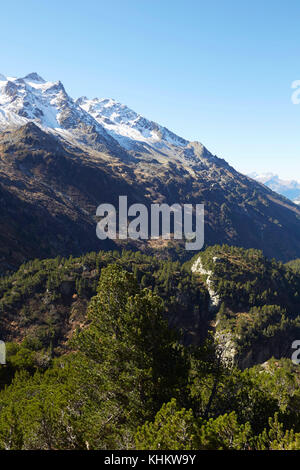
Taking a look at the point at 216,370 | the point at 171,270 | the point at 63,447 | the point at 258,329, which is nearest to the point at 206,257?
the point at 171,270

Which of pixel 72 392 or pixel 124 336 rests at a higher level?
pixel 124 336

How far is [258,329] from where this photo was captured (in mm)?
100562

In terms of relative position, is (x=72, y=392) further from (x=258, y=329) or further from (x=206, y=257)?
(x=206, y=257)

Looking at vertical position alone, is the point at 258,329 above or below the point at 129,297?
below

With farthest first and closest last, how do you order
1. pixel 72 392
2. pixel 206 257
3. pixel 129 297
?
pixel 206 257 → pixel 72 392 → pixel 129 297

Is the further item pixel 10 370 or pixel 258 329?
pixel 258 329

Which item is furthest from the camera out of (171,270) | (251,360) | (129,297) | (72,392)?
(171,270)

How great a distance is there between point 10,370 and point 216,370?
44.9m

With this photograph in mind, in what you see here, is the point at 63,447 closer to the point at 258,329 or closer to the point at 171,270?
the point at 258,329

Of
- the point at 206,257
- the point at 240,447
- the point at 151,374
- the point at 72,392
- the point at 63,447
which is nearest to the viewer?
the point at 240,447

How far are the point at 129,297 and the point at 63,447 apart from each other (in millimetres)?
Result: 12072
